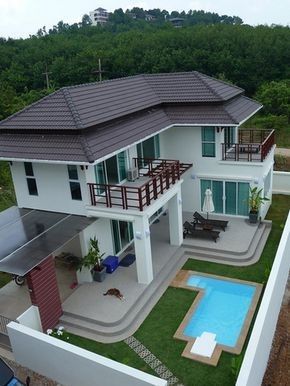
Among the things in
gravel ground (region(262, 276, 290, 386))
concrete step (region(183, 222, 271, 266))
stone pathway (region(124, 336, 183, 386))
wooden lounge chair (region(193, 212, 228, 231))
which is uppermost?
wooden lounge chair (region(193, 212, 228, 231))

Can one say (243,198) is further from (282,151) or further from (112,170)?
(282,151)

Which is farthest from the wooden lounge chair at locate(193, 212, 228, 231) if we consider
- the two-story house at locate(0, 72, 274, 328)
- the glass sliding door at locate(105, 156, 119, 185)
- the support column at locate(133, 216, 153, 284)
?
the support column at locate(133, 216, 153, 284)

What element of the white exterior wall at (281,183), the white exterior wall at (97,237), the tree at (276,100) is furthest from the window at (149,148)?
the tree at (276,100)

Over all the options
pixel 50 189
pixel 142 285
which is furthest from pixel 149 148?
pixel 142 285

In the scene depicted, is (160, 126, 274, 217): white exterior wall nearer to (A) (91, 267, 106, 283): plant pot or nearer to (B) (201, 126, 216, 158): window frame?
(B) (201, 126, 216, 158): window frame

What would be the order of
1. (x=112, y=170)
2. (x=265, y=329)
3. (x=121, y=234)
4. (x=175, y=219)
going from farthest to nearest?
(x=175, y=219) → (x=121, y=234) → (x=112, y=170) → (x=265, y=329)

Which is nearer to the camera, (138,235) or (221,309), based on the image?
(221,309)
